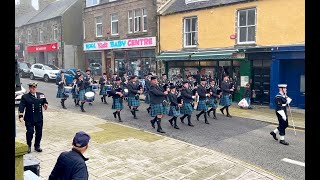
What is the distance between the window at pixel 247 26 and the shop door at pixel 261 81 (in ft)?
4.96

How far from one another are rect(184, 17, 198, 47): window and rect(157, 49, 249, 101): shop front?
3.25 feet

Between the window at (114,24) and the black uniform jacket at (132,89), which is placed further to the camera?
the window at (114,24)

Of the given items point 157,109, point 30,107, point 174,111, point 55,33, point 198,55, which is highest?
point 55,33

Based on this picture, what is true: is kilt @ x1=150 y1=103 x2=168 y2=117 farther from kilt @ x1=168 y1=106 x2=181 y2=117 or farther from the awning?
the awning

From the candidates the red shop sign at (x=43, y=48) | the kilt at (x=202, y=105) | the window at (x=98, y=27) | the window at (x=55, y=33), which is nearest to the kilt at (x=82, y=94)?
the kilt at (x=202, y=105)

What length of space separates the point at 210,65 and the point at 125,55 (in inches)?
366

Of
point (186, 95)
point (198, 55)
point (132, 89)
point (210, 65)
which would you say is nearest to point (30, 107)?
point (132, 89)

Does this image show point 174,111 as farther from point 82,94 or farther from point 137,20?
point 137,20

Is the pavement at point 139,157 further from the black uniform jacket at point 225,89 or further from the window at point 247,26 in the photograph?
the window at point 247,26

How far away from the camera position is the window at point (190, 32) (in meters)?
20.8

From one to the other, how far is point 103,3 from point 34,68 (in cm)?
890

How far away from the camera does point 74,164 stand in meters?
3.84

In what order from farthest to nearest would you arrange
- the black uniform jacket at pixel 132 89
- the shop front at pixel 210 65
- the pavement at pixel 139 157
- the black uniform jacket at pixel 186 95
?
1. the shop front at pixel 210 65
2. the black uniform jacket at pixel 132 89
3. the black uniform jacket at pixel 186 95
4. the pavement at pixel 139 157

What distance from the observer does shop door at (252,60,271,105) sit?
17234mm
